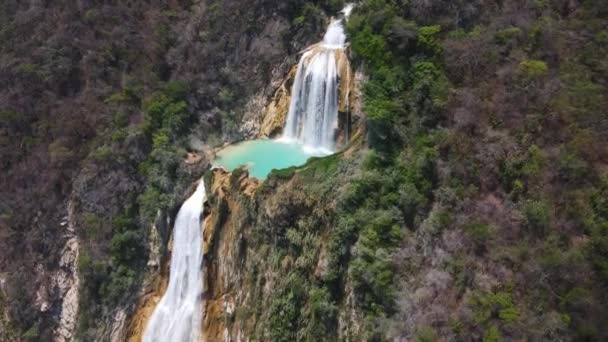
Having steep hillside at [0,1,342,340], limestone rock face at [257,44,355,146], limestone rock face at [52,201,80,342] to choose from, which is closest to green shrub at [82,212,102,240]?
steep hillside at [0,1,342,340]

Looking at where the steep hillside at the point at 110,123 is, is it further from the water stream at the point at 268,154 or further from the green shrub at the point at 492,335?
the green shrub at the point at 492,335

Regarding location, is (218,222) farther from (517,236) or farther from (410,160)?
(517,236)

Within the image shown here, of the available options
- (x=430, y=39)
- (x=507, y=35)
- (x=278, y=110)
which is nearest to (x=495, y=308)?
(x=507, y=35)

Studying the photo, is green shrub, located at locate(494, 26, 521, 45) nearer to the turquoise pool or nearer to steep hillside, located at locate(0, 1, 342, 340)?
the turquoise pool

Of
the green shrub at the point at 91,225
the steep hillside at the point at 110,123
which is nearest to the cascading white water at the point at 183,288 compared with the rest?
the steep hillside at the point at 110,123

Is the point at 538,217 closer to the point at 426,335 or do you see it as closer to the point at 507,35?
the point at 426,335

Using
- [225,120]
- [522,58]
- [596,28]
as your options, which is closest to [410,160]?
[522,58]
